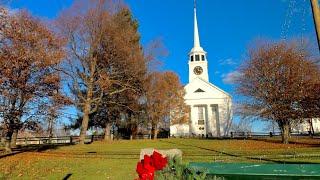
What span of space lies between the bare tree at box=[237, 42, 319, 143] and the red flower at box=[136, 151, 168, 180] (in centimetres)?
3175

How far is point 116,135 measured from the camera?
57094 millimetres

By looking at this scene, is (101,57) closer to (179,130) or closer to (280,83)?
(280,83)

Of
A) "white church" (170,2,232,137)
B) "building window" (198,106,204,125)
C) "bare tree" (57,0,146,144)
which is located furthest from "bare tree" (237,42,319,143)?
"building window" (198,106,204,125)

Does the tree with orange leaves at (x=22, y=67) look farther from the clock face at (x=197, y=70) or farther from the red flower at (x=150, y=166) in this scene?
the clock face at (x=197, y=70)

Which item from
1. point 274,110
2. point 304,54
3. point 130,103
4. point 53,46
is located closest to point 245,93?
point 274,110

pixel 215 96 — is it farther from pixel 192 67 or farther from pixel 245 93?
pixel 245 93

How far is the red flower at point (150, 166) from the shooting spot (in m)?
4.93

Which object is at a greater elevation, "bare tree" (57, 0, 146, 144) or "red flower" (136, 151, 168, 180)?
"bare tree" (57, 0, 146, 144)

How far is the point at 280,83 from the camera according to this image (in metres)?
35.9

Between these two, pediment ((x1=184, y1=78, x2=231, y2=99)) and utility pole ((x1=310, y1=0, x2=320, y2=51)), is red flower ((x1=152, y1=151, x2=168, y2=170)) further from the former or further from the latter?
pediment ((x1=184, y1=78, x2=231, y2=99))

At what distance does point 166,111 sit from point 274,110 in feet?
85.7

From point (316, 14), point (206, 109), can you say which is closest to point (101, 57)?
point (316, 14)

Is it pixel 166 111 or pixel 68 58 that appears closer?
pixel 68 58

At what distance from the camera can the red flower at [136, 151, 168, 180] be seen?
4.93m
